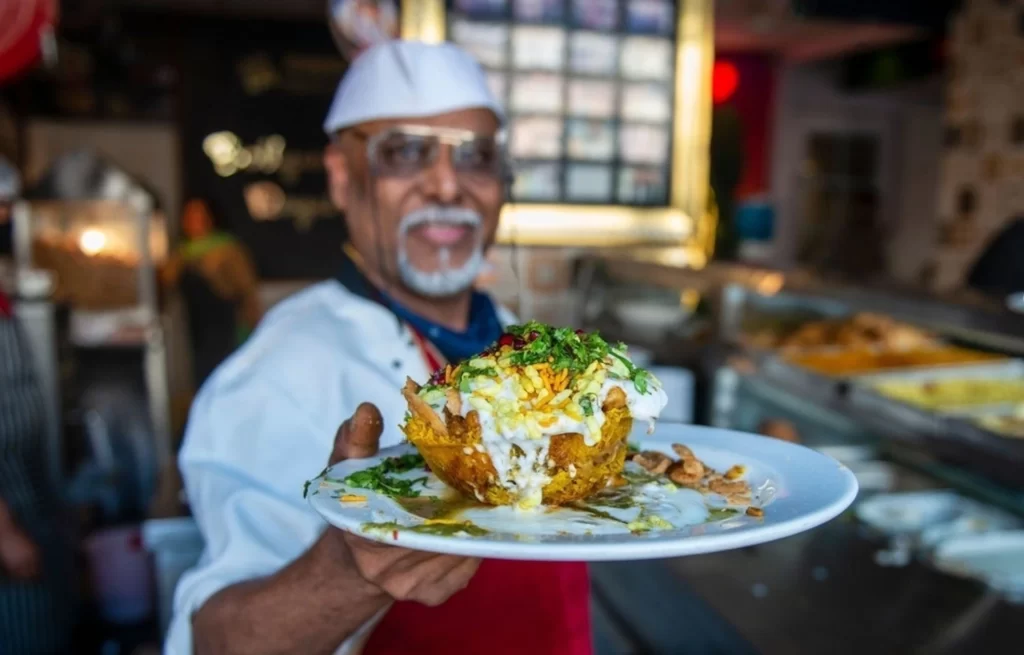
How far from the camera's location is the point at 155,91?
888 cm

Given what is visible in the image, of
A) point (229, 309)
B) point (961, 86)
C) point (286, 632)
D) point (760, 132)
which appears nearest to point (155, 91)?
point (229, 309)

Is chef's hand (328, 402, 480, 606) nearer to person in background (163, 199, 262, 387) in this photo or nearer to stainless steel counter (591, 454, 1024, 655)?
stainless steel counter (591, 454, 1024, 655)

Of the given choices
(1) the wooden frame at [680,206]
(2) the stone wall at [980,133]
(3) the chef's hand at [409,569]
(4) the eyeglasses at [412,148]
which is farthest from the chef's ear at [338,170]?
(2) the stone wall at [980,133]

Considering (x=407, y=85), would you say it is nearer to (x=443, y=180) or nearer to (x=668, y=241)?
(x=443, y=180)

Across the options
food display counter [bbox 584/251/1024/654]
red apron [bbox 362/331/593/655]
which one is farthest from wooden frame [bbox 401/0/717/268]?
red apron [bbox 362/331/593/655]

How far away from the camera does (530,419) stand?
41.1 inches

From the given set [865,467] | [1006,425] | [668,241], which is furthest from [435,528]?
[668,241]

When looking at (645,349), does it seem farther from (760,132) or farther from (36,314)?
(760,132)

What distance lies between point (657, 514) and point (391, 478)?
1.16 ft

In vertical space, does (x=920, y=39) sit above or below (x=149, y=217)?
above

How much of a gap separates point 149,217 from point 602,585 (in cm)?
474

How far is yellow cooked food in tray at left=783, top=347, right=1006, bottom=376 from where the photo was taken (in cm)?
304

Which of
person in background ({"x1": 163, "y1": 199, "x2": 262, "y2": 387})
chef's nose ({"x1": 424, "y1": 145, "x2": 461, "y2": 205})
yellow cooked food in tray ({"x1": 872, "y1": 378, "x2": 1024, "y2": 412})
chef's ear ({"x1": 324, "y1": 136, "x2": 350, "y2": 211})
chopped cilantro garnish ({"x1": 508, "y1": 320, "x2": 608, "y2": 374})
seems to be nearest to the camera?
chopped cilantro garnish ({"x1": 508, "y1": 320, "x2": 608, "y2": 374})

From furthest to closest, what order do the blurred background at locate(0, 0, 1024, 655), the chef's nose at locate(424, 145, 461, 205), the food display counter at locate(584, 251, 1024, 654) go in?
the blurred background at locate(0, 0, 1024, 655) → the food display counter at locate(584, 251, 1024, 654) → the chef's nose at locate(424, 145, 461, 205)
